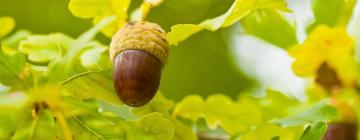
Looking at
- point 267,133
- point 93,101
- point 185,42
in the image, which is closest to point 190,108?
point 267,133

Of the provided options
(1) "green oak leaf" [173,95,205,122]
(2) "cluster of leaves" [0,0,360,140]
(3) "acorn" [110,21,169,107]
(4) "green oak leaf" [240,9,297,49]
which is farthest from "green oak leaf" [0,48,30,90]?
(4) "green oak leaf" [240,9,297,49]

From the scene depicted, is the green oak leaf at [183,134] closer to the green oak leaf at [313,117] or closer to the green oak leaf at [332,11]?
the green oak leaf at [313,117]

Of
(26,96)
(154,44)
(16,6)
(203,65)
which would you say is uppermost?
(203,65)

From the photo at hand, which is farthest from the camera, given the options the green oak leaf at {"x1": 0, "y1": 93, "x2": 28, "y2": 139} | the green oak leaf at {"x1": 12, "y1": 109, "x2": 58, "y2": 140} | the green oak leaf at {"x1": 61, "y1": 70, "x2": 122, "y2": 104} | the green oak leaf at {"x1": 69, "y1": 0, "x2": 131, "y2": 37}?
the green oak leaf at {"x1": 69, "y1": 0, "x2": 131, "y2": 37}

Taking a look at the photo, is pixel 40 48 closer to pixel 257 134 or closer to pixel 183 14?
pixel 257 134

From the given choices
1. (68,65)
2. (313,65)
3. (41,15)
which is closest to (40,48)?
(68,65)

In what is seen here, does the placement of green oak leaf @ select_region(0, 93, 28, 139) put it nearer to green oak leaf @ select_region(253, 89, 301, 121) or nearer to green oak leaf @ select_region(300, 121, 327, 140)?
green oak leaf @ select_region(300, 121, 327, 140)
